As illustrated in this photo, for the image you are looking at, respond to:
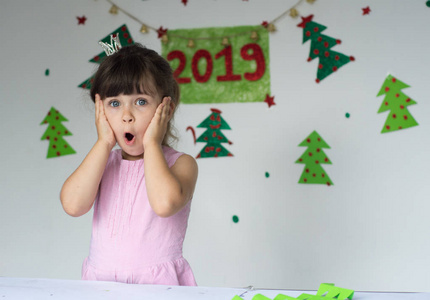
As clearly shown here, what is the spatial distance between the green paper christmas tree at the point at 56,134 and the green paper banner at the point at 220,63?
0.58 meters

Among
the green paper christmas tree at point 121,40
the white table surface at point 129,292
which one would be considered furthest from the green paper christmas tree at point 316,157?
the white table surface at point 129,292

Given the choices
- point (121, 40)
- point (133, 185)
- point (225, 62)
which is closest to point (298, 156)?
point (225, 62)

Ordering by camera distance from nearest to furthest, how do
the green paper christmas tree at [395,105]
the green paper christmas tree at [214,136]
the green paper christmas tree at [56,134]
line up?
the green paper christmas tree at [395,105] < the green paper christmas tree at [214,136] < the green paper christmas tree at [56,134]

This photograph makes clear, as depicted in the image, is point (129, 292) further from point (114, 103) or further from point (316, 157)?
point (316, 157)

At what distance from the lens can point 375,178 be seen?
2.02 meters

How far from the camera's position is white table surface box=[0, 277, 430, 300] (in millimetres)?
736

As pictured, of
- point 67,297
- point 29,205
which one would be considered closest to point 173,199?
point 67,297

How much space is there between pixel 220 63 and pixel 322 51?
1.43 feet

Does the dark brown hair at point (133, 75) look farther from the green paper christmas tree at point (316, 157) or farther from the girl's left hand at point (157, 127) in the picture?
the green paper christmas tree at point (316, 157)

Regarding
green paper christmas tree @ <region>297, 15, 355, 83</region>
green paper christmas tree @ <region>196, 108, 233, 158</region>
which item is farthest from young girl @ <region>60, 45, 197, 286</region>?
green paper christmas tree @ <region>297, 15, 355, 83</region>

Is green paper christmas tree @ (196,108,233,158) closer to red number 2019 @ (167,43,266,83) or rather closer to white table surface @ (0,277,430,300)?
red number 2019 @ (167,43,266,83)

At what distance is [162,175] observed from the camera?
99 centimetres

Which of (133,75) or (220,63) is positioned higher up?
(220,63)

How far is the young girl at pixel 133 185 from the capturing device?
1.02 m
